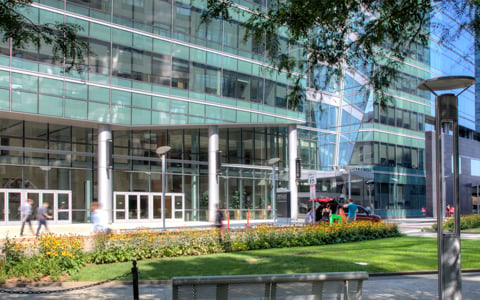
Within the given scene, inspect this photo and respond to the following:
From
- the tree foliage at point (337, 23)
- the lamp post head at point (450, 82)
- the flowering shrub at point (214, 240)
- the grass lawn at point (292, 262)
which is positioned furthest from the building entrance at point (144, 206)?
the lamp post head at point (450, 82)

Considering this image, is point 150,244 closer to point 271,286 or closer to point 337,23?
point 337,23

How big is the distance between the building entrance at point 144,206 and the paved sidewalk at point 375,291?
84.6ft

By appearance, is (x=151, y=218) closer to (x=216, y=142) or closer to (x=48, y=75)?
(x=216, y=142)

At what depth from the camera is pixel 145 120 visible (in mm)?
34719

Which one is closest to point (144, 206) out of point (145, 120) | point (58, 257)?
point (145, 120)

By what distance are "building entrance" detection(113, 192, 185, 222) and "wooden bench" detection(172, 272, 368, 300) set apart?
30.8m

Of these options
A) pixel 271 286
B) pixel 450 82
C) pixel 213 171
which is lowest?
pixel 271 286

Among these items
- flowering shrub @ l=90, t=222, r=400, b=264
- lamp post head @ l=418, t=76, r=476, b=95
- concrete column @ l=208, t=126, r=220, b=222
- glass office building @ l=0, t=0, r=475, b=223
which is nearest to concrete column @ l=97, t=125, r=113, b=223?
glass office building @ l=0, t=0, r=475, b=223

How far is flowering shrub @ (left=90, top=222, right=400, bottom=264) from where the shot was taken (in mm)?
14727

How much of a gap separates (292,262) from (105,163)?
2221 cm

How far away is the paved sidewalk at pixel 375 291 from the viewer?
9719 mm

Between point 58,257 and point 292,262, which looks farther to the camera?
point 292,262

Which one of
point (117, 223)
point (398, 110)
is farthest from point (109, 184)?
point (398, 110)

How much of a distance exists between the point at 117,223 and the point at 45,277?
24794mm
